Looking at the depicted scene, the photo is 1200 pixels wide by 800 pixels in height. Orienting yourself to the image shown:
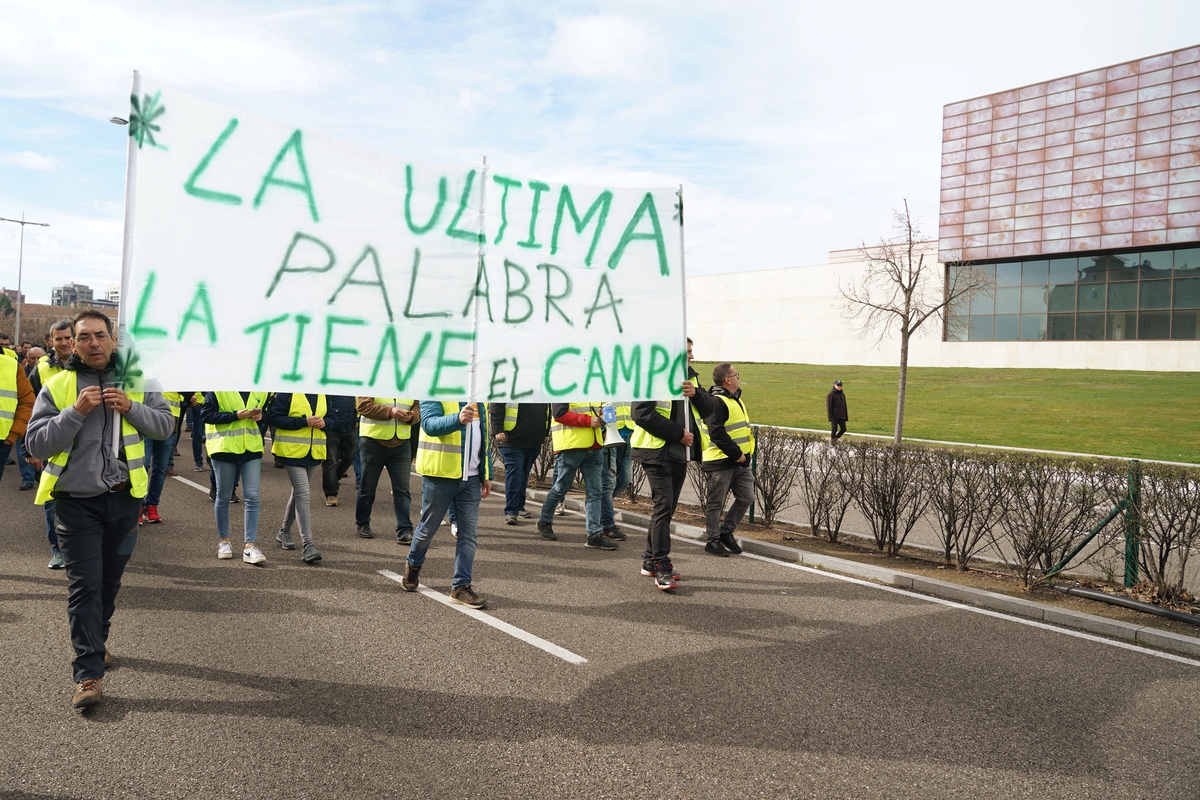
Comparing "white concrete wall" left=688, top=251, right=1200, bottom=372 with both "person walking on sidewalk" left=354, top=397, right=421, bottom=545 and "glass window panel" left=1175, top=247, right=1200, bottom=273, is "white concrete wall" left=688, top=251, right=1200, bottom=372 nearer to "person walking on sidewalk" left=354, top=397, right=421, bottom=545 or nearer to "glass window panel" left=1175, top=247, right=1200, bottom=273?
"glass window panel" left=1175, top=247, right=1200, bottom=273

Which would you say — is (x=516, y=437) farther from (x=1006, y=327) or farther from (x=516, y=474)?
(x=1006, y=327)

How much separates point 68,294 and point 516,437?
162365 mm

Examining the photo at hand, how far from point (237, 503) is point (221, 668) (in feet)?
20.3

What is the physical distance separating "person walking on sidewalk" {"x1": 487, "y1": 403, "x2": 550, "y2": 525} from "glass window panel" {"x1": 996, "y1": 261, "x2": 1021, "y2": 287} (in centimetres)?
4870

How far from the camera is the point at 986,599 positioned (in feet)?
21.5

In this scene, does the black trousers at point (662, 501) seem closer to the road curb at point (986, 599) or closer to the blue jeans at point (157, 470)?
the road curb at point (986, 599)

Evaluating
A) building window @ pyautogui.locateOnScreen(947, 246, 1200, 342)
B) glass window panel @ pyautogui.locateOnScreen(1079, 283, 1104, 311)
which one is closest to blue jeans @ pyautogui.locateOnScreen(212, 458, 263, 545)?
building window @ pyautogui.locateOnScreen(947, 246, 1200, 342)

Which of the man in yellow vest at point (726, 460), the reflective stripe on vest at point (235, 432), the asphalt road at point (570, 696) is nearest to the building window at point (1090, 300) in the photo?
the man in yellow vest at point (726, 460)

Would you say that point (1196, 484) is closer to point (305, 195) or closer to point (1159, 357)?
point (305, 195)

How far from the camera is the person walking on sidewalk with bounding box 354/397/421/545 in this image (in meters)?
8.20

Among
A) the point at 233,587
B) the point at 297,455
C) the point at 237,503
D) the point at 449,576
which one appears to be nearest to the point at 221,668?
the point at 233,587

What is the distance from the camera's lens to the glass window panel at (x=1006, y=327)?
166 feet

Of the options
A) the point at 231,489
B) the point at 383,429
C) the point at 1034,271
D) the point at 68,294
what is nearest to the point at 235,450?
the point at 231,489

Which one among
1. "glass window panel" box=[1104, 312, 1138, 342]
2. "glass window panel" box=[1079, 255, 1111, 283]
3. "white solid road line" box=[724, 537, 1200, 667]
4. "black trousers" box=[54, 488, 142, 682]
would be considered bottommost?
"white solid road line" box=[724, 537, 1200, 667]
